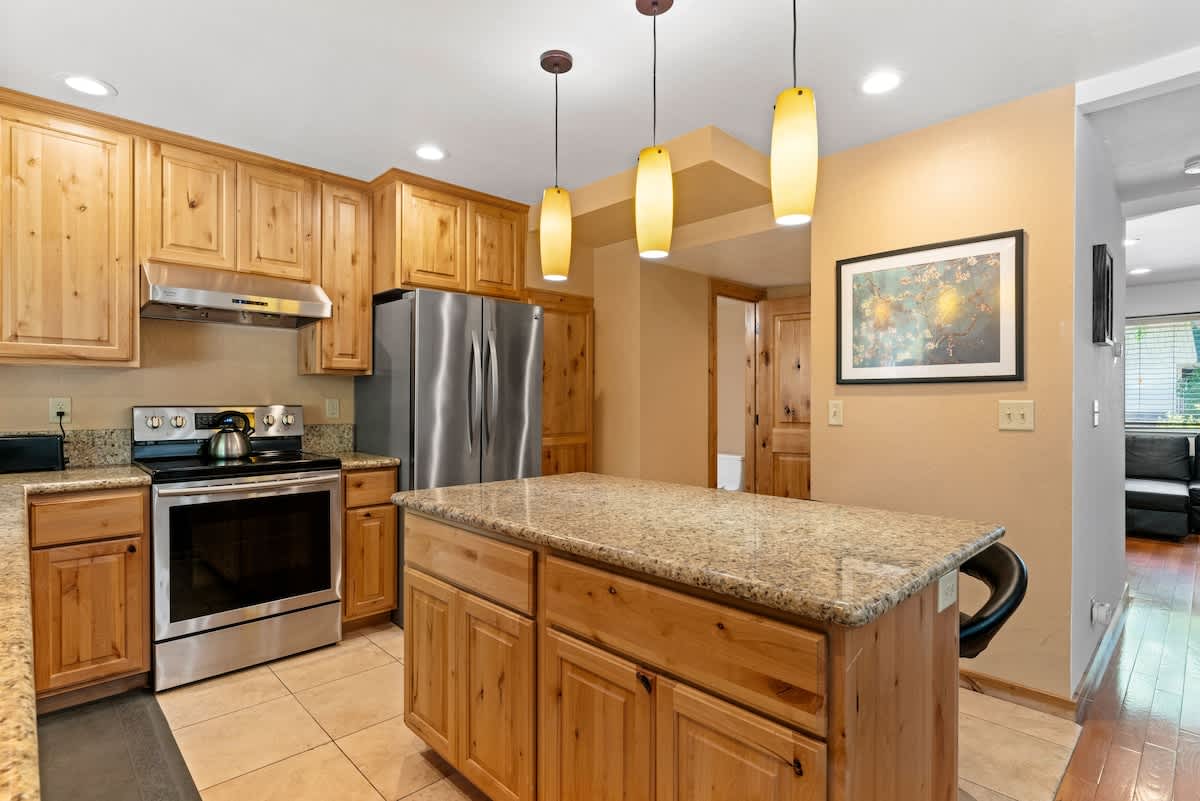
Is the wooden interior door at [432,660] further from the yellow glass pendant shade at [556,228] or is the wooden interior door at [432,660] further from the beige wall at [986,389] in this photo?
the beige wall at [986,389]

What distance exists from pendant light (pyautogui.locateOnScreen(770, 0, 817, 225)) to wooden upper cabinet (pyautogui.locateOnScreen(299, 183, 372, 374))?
8.77 ft

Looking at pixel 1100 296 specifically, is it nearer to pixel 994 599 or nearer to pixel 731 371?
pixel 994 599

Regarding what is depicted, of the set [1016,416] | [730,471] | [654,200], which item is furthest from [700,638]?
[730,471]

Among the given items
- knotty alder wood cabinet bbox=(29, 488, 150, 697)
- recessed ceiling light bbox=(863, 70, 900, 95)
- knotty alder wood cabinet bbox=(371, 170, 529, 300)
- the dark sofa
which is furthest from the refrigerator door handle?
the dark sofa

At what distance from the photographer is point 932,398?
2.77 meters

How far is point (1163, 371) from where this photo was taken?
20.4ft

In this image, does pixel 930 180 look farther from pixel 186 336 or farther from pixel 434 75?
pixel 186 336

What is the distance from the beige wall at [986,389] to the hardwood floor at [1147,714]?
0.24 m

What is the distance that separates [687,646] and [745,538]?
32 centimetres

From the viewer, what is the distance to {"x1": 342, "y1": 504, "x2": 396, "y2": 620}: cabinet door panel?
3191 millimetres

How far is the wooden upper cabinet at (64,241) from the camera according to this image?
100 inches

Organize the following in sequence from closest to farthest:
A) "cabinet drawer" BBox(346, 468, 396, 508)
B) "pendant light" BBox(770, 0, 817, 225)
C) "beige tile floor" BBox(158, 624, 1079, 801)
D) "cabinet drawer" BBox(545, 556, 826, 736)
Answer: "cabinet drawer" BBox(545, 556, 826, 736) → "pendant light" BBox(770, 0, 817, 225) → "beige tile floor" BBox(158, 624, 1079, 801) → "cabinet drawer" BBox(346, 468, 396, 508)

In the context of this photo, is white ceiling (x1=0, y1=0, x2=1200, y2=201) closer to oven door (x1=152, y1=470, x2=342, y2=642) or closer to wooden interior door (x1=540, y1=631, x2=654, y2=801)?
oven door (x1=152, y1=470, x2=342, y2=642)

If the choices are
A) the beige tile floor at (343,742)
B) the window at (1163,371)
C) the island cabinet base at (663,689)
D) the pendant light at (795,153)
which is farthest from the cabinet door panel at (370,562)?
the window at (1163,371)
